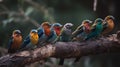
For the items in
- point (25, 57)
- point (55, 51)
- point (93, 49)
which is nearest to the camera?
point (25, 57)

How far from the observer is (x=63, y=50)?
541cm

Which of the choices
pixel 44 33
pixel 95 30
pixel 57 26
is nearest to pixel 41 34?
pixel 44 33

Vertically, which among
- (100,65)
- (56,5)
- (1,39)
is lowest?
(100,65)

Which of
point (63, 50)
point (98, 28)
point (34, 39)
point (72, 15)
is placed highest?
point (72, 15)

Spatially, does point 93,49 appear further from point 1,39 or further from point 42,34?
point 1,39

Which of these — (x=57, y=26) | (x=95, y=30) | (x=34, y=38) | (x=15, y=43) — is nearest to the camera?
(x=15, y=43)

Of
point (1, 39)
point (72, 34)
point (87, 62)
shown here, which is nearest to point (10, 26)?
point (1, 39)

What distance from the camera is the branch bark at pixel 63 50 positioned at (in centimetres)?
489

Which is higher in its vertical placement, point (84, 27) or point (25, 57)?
point (84, 27)

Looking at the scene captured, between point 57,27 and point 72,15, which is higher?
point 72,15

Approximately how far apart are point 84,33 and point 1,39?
429 cm

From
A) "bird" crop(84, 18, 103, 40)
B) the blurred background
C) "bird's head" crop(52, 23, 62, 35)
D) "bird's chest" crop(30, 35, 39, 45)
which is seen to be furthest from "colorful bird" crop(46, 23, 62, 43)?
the blurred background

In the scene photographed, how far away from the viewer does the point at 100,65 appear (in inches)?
364

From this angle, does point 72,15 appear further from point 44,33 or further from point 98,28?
point 44,33
